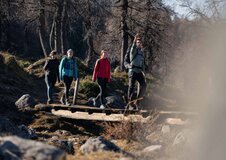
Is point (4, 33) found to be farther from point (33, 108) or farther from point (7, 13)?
point (33, 108)

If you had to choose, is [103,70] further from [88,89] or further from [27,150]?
[27,150]

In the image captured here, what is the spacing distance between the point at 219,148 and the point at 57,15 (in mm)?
21218

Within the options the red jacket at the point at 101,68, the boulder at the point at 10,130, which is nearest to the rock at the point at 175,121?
the red jacket at the point at 101,68

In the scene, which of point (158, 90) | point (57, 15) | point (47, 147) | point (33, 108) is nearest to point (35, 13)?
point (57, 15)

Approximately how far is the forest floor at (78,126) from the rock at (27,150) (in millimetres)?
2219

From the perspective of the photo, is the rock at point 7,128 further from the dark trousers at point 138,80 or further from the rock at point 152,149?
the dark trousers at point 138,80

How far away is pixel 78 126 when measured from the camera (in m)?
15.9

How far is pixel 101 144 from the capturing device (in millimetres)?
9422

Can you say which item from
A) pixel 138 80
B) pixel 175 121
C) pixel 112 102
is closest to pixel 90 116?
pixel 138 80

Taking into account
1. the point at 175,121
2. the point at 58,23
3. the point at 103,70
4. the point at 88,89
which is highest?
the point at 58,23

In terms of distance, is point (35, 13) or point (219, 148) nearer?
point (219, 148)

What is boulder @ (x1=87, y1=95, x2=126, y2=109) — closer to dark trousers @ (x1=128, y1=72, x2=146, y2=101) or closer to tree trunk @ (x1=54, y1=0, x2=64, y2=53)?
dark trousers @ (x1=128, y1=72, x2=146, y2=101)

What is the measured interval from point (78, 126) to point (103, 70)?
1904mm

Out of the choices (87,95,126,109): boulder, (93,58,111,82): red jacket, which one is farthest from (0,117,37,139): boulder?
(87,95,126,109): boulder
